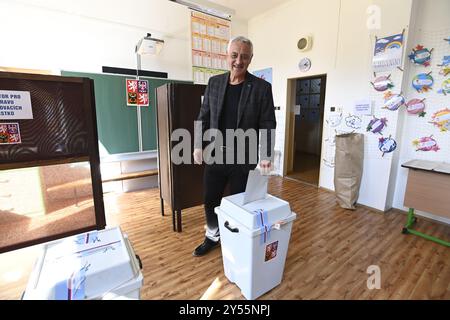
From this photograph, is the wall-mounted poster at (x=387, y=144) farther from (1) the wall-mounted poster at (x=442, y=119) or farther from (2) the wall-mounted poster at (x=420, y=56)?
(2) the wall-mounted poster at (x=420, y=56)

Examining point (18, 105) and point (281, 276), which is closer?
point (18, 105)

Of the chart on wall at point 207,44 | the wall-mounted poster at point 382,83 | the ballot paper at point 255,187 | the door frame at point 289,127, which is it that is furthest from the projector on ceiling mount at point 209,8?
the ballot paper at point 255,187

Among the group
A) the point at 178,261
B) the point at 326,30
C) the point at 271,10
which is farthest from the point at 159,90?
the point at 271,10

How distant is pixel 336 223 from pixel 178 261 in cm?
173

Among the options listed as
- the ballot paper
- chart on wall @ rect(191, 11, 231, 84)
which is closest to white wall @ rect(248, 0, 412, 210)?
chart on wall @ rect(191, 11, 231, 84)

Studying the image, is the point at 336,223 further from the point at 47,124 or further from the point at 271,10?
the point at 271,10

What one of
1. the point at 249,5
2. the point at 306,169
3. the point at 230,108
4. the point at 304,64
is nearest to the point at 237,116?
the point at 230,108

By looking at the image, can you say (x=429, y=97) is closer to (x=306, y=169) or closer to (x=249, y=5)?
(x=306, y=169)

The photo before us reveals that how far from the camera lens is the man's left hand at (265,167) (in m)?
1.43

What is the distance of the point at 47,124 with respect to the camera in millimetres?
1088

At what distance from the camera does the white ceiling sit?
3730 mm

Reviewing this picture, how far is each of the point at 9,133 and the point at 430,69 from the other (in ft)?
11.7

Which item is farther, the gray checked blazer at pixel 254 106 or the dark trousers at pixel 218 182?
the dark trousers at pixel 218 182

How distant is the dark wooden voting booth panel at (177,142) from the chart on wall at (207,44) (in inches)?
48.3
